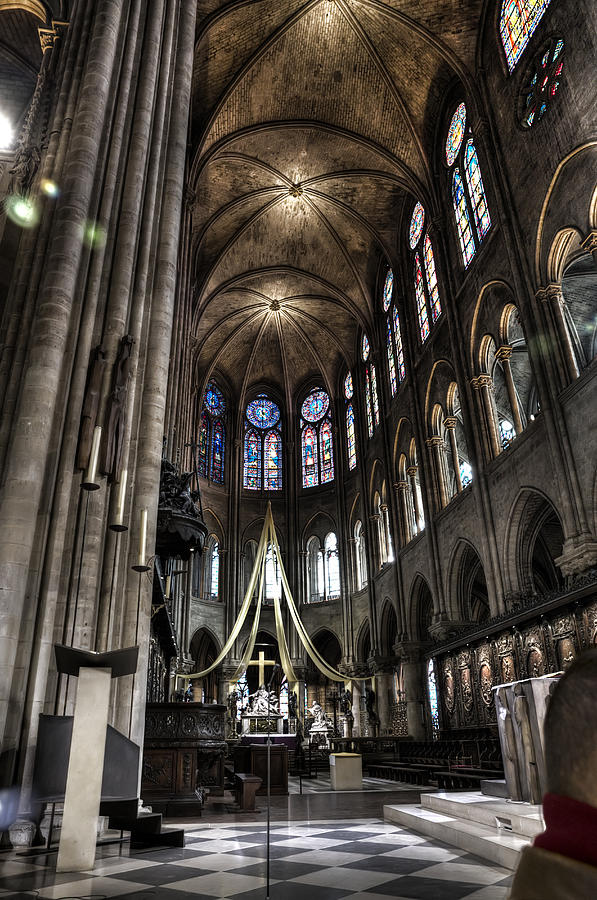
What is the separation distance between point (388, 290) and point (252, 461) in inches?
420

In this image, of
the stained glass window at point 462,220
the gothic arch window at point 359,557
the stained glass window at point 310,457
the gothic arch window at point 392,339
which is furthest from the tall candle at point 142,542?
the stained glass window at point 310,457

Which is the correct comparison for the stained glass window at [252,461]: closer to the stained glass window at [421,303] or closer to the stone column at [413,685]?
the stone column at [413,685]

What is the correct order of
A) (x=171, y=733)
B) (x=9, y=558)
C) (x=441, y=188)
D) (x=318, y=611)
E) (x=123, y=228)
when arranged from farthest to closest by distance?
(x=318, y=611) → (x=441, y=188) → (x=171, y=733) → (x=123, y=228) → (x=9, y=558)

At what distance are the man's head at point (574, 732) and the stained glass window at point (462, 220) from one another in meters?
17.4

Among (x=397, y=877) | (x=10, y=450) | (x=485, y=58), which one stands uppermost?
(x=485, y=58)

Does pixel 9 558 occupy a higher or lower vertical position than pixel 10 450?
lower

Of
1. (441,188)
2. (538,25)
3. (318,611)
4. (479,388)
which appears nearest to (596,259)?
(479,388)

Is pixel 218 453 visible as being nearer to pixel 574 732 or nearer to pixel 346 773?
pixel 346 773

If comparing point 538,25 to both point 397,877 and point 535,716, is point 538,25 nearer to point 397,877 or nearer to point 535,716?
point 535,716

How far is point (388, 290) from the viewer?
24.3 m

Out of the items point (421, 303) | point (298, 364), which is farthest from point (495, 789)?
point (298, 364)

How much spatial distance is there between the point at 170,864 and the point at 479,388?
13.8 m

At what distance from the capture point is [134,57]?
834 cm

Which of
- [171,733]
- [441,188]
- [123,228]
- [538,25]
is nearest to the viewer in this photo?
[123,228]
